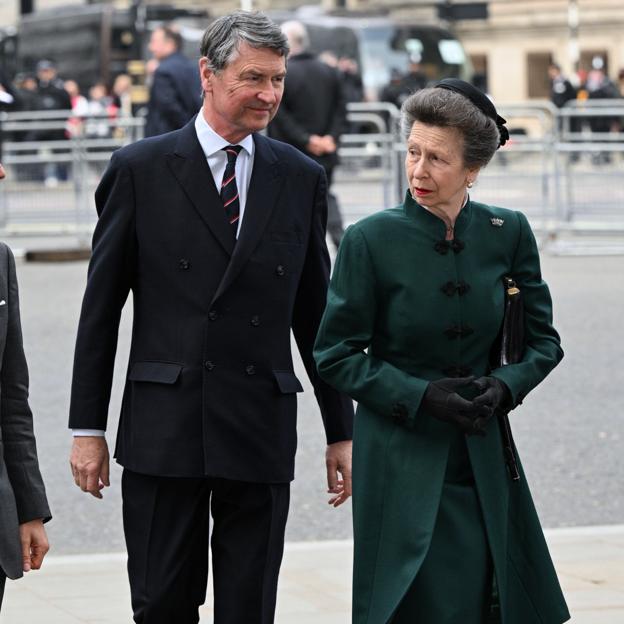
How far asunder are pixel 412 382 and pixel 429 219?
391 mm

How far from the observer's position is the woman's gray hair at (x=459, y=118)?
4.01 meters

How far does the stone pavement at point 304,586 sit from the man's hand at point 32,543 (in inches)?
68.6

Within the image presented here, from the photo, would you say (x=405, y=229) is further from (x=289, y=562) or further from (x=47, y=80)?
(x=47, y=80)

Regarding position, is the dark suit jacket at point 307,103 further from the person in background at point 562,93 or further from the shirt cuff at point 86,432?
the person in background at point 562,93

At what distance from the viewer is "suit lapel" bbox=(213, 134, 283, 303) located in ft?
14.0

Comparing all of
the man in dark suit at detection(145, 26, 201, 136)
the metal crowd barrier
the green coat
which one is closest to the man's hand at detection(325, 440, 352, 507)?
the green coat

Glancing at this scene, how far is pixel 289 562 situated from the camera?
20.9 ft

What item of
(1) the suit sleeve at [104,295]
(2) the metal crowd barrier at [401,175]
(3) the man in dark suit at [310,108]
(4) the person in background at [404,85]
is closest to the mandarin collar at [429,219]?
(1) the suit sleeve at [104,295]

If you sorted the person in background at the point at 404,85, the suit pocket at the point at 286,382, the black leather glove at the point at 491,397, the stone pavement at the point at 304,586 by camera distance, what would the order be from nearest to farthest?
the black leather glove at the point at 491,397
the suit pocket at the point at 286,382
the stone pavement at the point at 304,586
the person in background at the point at 404,85

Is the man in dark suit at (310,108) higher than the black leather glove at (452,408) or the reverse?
the reverse

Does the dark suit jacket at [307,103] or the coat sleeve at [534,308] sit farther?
the dark suit jacket at [307,103]

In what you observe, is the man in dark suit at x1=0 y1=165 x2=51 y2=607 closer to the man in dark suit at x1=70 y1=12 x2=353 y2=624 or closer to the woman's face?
the man in dark suit at x1=70 y1=12 x2=353 y2=624

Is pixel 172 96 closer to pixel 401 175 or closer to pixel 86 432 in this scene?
pixel 401 175

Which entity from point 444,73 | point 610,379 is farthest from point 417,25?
point 610,379
